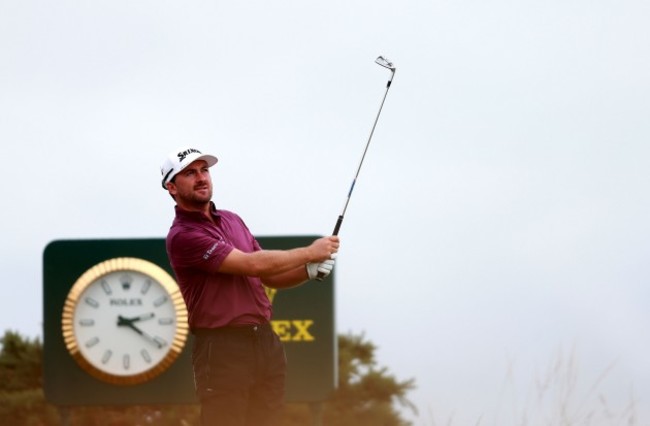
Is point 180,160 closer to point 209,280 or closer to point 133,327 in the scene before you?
point 209,280

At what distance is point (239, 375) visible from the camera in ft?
21.2

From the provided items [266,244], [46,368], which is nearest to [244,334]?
[266,244]

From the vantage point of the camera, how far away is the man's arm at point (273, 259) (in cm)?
635

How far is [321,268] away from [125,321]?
595 cm

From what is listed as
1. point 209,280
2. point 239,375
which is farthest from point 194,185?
point 239,375

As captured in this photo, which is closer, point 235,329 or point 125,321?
point 235,329

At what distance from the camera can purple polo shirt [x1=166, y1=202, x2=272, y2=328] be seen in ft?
21.2

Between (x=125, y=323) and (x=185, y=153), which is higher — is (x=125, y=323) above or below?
below

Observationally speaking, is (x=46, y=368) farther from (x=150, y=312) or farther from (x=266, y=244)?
(x=266, y=244)

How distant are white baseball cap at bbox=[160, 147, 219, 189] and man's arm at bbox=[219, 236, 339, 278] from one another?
17.2 inches

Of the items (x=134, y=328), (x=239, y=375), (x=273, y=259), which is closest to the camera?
(x=273, y=259)

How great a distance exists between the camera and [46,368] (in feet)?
40.1

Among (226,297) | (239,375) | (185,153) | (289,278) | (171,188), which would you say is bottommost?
(239,375)

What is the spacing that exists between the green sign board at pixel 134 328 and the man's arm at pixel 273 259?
515 cm
